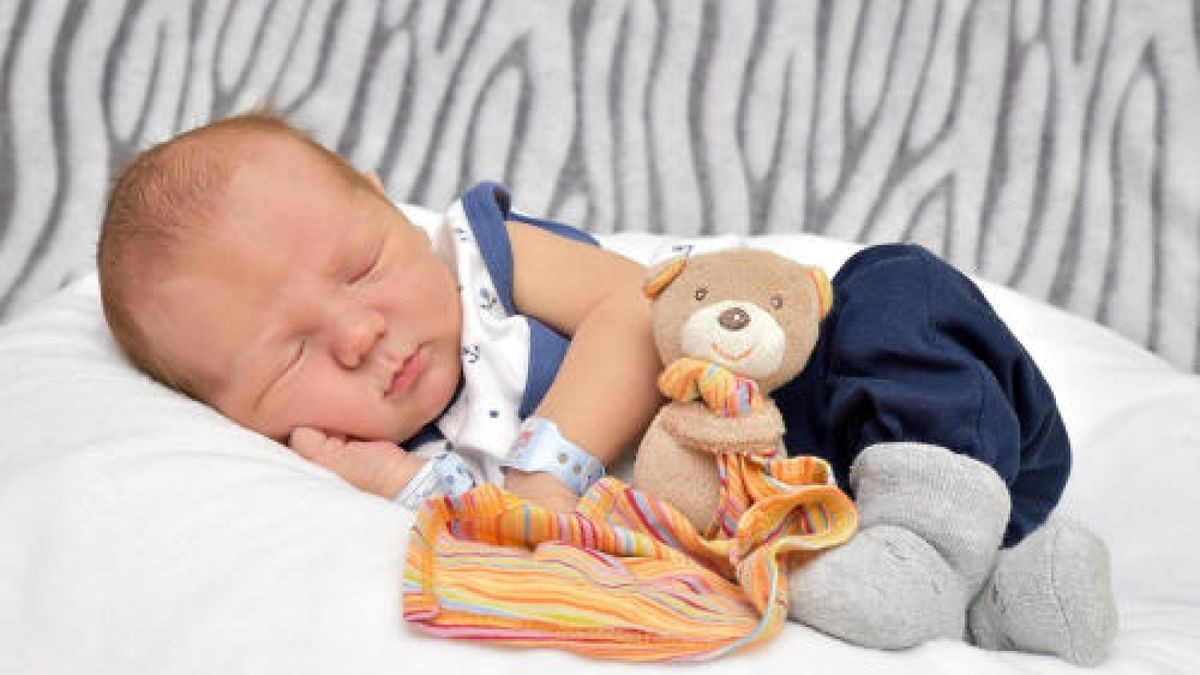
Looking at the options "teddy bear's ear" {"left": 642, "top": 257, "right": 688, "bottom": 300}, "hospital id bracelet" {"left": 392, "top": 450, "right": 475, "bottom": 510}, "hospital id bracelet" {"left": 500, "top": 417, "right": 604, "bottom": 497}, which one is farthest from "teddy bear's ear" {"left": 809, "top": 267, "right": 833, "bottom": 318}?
"hospital id bracelet" {"left": 392, "top": 450, "right": 475, "bottom": 510}

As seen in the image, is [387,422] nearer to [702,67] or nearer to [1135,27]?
[702,67]

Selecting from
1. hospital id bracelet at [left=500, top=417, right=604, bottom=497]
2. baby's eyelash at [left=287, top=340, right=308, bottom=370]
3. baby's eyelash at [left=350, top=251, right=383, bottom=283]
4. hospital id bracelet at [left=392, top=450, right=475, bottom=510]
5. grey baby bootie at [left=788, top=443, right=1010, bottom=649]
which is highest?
baby's eyelash at [left=350, top=251, right=383, bottom=283]

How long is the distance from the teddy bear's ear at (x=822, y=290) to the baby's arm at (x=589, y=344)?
0.17 metres

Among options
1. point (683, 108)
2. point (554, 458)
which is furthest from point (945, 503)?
point (683, 108)

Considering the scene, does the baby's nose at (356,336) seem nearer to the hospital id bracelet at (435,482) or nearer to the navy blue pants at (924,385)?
the hospital id bracelet at (435,482)

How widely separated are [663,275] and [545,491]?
20 centimetres

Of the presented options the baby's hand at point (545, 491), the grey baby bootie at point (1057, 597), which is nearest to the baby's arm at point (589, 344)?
the baby's hand at point (545, 491)

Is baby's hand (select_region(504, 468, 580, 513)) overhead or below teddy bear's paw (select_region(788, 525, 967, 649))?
below

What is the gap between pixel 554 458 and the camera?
1117 mm

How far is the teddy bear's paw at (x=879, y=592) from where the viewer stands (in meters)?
0.88

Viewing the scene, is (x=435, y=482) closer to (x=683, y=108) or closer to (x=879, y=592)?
(x=879, y=592)

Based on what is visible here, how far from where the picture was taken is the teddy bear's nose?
3.27 feet

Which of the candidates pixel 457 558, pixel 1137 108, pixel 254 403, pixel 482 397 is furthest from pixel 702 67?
pixel 457 558

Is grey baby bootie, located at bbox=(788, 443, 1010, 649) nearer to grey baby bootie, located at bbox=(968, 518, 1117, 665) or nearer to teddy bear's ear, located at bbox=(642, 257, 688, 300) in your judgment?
grey baby bootie, located at bbox=(968, 518, 1117, 665)
